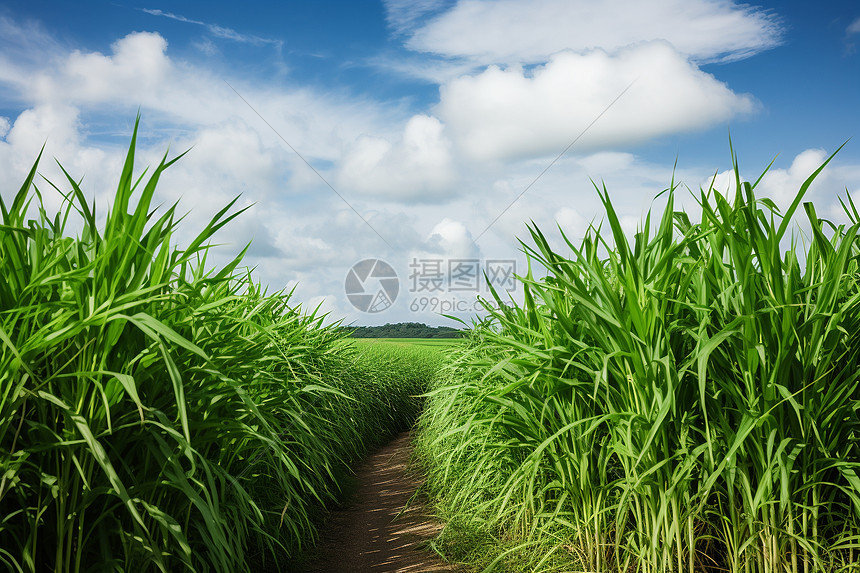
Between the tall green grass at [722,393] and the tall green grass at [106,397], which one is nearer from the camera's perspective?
the tall green grass at [106,397]

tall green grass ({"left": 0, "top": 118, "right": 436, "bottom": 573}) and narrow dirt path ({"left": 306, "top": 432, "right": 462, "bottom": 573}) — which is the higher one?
tall green grass ({"left": 0, "top": 118, "right": 436, "bottom": 573})

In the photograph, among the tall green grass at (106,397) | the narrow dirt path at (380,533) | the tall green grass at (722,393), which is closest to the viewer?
the tall green grass at (106,397)

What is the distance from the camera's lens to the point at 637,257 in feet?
7.11

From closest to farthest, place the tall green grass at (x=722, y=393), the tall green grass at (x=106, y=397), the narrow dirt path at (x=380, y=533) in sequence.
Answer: the tall green grass at (x=106, y=397), the tall green grass at (x=722, y=393), the narrow dirt path at (x=380, y=533)

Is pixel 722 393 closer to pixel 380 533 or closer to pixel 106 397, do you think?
pixel 106 397

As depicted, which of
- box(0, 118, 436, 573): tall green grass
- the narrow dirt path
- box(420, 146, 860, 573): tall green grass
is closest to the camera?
box(0, 118, 436, 573): tall green grass

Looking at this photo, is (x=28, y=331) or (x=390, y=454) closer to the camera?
(x=28, y=331)

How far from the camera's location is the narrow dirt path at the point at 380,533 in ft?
10.1

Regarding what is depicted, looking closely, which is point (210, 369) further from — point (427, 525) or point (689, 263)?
point (427, 525)

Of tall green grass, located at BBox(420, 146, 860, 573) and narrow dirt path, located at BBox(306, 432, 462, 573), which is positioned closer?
tall green grass, located at BBox(420, 146, 860, 573)

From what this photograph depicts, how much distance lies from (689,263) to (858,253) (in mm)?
733

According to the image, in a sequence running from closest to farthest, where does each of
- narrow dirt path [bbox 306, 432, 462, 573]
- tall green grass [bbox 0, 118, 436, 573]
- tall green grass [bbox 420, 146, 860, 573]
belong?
1. tall green grass [bbox 0, 118, 436, 573]
2. tall green grass [bbox 420, 146, 860, 573]
3. narrow dirt path [bbox 306, 432, 462, 573]

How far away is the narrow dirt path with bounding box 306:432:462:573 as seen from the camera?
10.1 feet

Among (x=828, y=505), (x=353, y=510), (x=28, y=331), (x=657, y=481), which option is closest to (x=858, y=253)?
(x=828, y=505)
